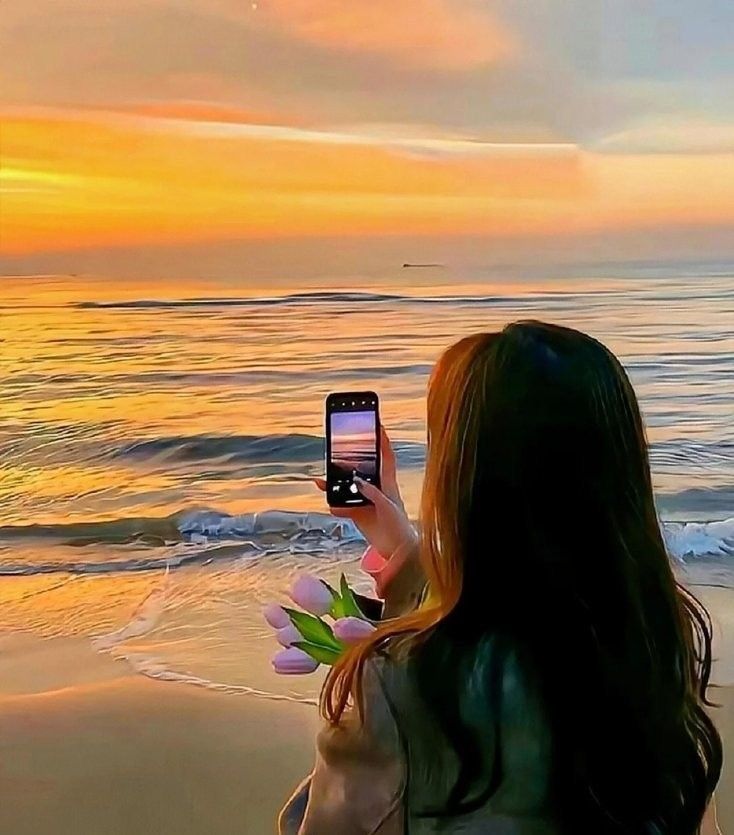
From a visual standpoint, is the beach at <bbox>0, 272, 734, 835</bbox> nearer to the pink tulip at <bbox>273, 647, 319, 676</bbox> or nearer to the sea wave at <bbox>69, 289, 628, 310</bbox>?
the sea wave at <bbox>69, 289, 628, 310</bbox>

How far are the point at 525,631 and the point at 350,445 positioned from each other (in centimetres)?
51

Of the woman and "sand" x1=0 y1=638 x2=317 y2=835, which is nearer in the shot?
the woman

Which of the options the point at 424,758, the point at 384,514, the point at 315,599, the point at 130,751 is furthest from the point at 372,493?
the point at 130,751

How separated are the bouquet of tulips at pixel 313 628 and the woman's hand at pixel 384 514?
73mm

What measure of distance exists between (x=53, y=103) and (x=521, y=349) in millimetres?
1017

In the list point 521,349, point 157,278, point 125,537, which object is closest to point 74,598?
point 125,537

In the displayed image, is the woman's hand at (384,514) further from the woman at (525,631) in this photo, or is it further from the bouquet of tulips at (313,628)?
the woman at (525,631)

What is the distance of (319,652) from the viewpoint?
1294mm

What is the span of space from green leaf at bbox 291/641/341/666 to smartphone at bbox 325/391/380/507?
178mm

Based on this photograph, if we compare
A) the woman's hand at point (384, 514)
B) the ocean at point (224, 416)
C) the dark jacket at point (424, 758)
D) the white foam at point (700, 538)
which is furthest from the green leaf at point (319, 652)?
the white foam at point (700, 538)

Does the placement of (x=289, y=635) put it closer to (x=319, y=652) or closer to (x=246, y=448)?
(x=319, y=652)

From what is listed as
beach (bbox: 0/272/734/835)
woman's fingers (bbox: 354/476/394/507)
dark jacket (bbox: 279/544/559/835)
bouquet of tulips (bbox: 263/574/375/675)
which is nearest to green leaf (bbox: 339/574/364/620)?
bouquet of tulips (bbox: 263/574/375/675)

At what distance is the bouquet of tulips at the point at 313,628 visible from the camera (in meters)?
1.29

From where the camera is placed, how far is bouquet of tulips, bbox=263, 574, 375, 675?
1294 millimetres
